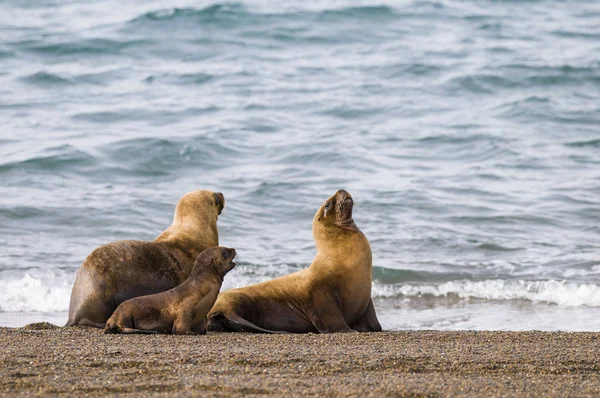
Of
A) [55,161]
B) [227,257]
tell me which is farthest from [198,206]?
[55,161]

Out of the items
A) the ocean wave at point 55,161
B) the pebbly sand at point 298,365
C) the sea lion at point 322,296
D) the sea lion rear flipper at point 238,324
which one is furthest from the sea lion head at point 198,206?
the ocean wave at point 55,161

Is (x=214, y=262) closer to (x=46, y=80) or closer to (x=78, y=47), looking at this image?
(x=46, y=80)

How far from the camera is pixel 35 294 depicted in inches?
397

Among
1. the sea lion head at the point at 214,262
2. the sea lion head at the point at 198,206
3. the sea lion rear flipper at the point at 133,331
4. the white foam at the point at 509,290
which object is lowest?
the white foam at the point at 509,290

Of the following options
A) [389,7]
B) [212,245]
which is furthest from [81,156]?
[389,7]

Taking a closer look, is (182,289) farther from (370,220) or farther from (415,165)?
(415,165)

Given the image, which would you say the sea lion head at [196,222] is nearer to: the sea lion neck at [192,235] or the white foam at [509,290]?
the sea lion neck at [192,235]

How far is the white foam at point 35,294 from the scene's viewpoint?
32.3 feet

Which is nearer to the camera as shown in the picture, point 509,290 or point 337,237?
point 337,237

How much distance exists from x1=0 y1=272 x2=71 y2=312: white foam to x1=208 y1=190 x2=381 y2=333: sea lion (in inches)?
104

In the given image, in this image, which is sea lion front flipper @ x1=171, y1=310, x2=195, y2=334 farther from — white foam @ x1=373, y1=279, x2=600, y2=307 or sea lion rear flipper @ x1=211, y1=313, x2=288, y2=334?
white foam @ x1=373, y1=279, x2=600, y2=307

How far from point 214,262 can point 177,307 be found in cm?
48

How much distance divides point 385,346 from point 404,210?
24.7 ft

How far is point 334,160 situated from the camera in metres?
16.5
